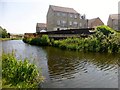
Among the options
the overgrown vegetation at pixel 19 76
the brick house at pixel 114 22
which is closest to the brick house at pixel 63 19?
the brick house at pixel 114 22

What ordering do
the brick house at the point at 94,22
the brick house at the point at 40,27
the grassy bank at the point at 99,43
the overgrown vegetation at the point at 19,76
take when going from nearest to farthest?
the overgrown vegetation at the point at 19,76
the grassy bank at the point at 99,43
the brick house at the point at 94,22
the brick house at the point at 40,27

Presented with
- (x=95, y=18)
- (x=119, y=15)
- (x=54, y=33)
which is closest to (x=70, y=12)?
(x=95, y=18)

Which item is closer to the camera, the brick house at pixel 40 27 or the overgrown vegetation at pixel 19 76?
the overgrown vegetation at pixel 19 76

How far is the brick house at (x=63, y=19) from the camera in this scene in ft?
203

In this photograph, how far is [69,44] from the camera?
28969 millimetres

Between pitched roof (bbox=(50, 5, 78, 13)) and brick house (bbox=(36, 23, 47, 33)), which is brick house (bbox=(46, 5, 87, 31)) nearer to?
pitched roof (bbox=(50, 5, 78, 13))

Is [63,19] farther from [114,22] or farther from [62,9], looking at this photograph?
[114,22]

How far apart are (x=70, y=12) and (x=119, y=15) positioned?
1640 centimetres

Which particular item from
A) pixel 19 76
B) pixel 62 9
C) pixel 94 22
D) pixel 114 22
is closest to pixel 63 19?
pixel 62 9

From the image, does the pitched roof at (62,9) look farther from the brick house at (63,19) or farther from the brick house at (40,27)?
the brick house at (40,27)

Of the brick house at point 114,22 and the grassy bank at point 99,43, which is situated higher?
the brick house at point 114,22

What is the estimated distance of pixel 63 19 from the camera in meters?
63.7

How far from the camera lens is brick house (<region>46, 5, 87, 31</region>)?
61.8 metres

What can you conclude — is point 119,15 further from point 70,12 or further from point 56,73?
point 56,73
